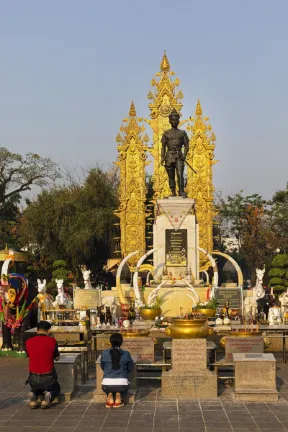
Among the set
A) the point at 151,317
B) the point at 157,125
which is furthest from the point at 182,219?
the point at 157,125

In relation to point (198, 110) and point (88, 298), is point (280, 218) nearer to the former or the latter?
point (198, 110)

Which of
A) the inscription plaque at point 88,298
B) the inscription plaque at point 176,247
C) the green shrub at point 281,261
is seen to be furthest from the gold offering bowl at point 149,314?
the green shrub at point 281,261

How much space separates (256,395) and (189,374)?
1130 millimetres

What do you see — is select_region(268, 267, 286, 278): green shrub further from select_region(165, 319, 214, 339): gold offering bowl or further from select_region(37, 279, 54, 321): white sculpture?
select_region(165, 319, 214, 339): gold offering bowl

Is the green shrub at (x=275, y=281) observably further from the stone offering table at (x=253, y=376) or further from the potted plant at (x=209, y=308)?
the stone offering table at (x=253, y=376)

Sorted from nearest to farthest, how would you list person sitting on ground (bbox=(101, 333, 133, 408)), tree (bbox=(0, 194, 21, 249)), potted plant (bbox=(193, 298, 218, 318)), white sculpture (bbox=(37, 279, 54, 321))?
person sitting on ground (bbox=(101, 333, 133, 408)), potted plant (bbox=(193, 298, 218, 318)), white sculpture (bbox=(37, 279, 54, 321)), tree (bbox=(0, 194, 21, 249))

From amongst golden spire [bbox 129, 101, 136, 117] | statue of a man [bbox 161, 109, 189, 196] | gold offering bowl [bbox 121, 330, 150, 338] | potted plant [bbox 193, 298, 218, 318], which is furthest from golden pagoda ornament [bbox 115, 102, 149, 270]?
gold offering bowl [bbox 121, 330, 150, 338]

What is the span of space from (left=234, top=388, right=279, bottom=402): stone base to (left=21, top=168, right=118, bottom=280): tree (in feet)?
111

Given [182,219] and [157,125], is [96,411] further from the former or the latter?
[157,125]

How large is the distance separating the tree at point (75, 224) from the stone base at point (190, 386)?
33.4m


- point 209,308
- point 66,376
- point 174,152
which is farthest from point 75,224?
point 66,376

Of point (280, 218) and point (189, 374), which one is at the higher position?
point (280, 218)

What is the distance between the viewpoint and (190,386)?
1226 cm

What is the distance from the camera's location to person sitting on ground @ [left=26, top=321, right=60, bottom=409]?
1147cm
